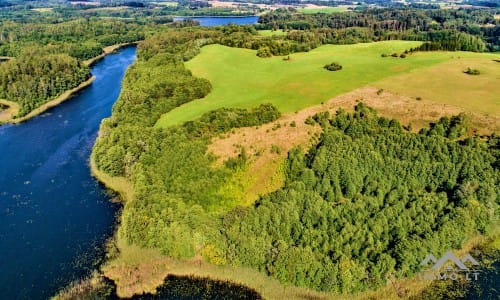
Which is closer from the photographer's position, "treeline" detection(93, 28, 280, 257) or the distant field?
"treeline" detection(93, 28, 280, 257)

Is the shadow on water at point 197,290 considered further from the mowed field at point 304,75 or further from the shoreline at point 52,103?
the shoreline at point 52,103

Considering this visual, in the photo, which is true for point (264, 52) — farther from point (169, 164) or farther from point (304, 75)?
point (169, 164)

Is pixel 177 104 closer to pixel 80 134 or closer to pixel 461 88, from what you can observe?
pixel 80 134

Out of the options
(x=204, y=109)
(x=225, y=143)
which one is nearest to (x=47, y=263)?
(x=225, y=143)

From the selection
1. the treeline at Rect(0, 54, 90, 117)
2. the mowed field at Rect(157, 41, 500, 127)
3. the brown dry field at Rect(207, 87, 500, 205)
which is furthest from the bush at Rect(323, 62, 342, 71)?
the treeline at Rect(0, 54, 90, 117)

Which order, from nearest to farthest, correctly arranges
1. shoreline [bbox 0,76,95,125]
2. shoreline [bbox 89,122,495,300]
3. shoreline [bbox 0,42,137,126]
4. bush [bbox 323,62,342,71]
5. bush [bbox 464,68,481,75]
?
shoreline [bbox 89,122,495,300] → bush [bbox 464,68,481,75] → bush [bbox 323,62,342,71] → shoreline [bbox 0,76,95,125] → shoreline [bbox 0,42,137,126]

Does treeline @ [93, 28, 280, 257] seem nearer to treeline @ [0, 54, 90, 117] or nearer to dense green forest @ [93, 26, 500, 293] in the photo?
dense green forest @ [93, 26, 500, 293]
